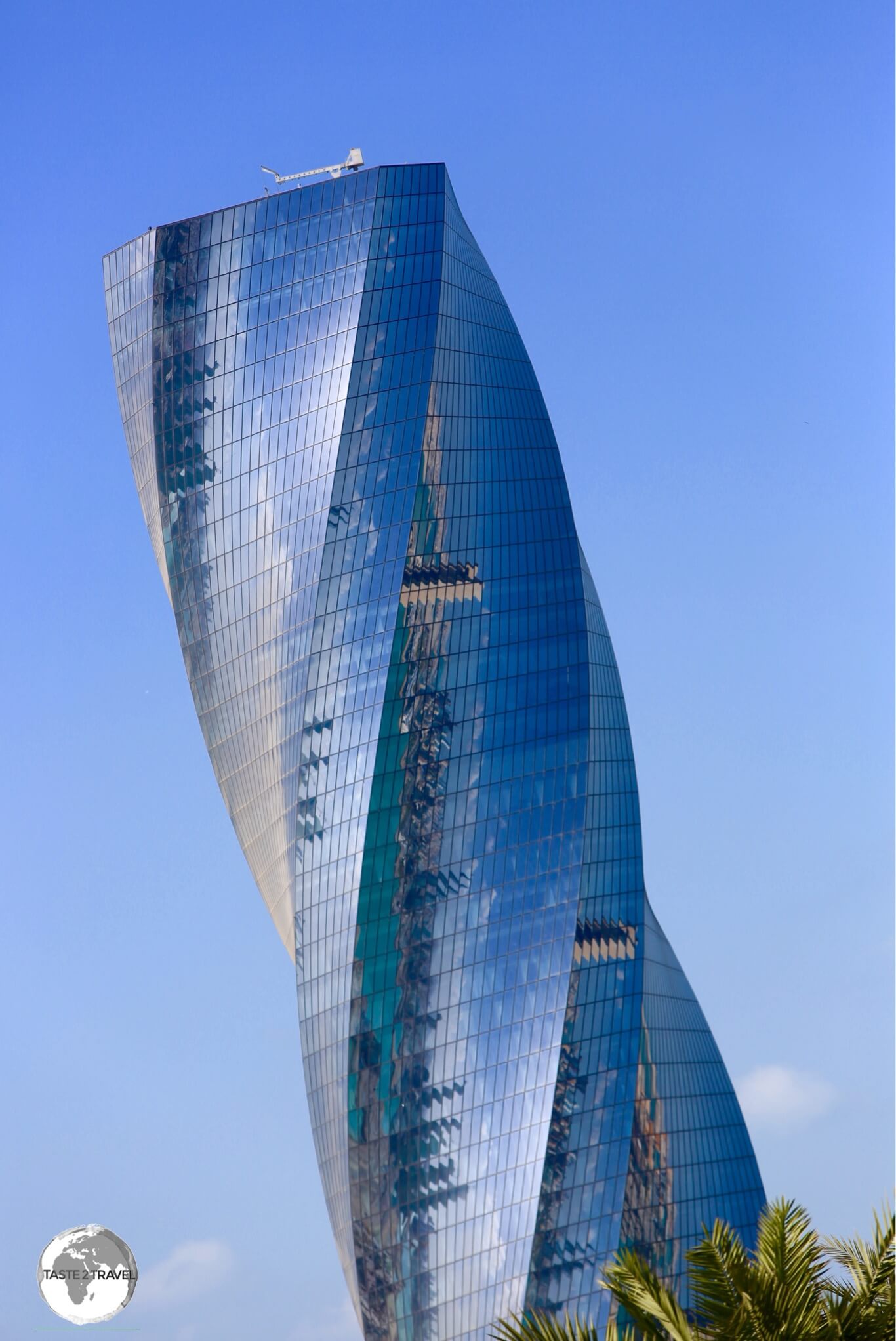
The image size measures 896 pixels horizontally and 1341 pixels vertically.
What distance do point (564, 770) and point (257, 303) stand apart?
25808 mm

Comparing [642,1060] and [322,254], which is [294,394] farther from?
[642,1060]

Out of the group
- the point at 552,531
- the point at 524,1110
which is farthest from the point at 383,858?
the point at 552,531

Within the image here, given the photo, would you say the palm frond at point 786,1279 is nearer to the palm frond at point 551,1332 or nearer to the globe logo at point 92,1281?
the palm frond at point 551,1332

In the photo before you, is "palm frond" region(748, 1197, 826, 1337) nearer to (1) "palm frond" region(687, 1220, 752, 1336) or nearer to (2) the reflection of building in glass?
(1) "palm frond" region(687, 1220, 752, 1336)

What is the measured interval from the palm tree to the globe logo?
584 inches

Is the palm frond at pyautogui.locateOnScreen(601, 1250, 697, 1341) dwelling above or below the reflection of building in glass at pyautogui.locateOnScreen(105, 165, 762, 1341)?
below

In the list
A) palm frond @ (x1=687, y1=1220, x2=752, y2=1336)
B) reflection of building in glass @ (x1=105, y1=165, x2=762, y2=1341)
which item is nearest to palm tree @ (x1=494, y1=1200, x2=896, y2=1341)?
palm frond @ (x1=687, y1=1220, x2=752, y2=1336)

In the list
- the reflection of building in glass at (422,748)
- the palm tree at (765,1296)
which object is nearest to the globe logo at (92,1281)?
the palm tree at (765,1296)

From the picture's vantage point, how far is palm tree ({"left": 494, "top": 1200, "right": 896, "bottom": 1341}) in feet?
57.4

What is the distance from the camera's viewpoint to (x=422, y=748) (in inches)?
2680

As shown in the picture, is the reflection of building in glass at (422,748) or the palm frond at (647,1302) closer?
the palm frond at (647,1302)

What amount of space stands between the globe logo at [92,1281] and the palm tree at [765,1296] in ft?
48.7

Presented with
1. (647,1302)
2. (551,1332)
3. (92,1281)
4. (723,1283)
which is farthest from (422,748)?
(551,1332)

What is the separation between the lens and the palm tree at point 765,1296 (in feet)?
57.4
